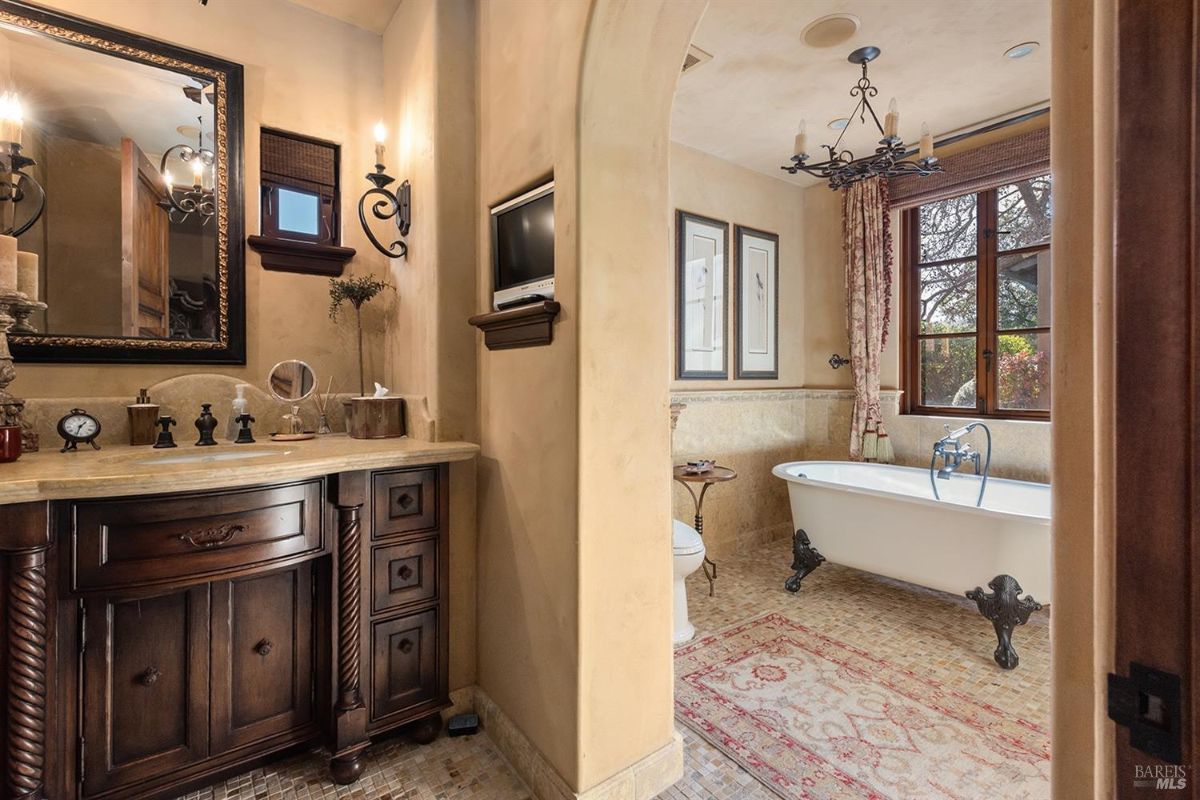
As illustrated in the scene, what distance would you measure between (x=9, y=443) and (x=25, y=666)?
0.62 m

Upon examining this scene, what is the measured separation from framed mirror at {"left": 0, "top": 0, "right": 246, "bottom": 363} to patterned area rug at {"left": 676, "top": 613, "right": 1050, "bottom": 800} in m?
2.36

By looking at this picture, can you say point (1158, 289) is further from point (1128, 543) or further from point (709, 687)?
point (709, 687)

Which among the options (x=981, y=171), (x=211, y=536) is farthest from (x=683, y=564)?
(x=981, y=171)

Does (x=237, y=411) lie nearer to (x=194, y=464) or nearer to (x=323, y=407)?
(x=323, y=407)

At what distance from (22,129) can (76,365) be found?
2.53 feet

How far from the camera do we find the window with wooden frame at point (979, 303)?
3385 mm

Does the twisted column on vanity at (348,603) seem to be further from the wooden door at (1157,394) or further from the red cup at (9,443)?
the wooden door at (1157,394)

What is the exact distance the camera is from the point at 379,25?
2.33m

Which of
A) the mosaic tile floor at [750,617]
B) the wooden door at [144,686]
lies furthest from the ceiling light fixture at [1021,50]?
the wooden door at [144,686]

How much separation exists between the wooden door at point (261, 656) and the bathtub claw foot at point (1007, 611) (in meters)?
2.80

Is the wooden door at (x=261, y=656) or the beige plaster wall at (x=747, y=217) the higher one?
the beige plaster wall at (x=747, y=217)

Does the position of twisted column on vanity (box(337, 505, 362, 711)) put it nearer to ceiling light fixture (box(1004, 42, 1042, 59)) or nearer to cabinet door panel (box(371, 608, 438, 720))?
cabinet door panel (box(371, 608, 438, 720))

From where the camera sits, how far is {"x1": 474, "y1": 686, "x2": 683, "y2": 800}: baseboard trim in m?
1.52

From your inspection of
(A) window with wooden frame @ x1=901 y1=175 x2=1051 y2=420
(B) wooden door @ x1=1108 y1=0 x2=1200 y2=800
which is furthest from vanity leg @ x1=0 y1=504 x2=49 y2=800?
(A) window with wooden frame @ x1=901 y1=175 x2=1051 y2=420
